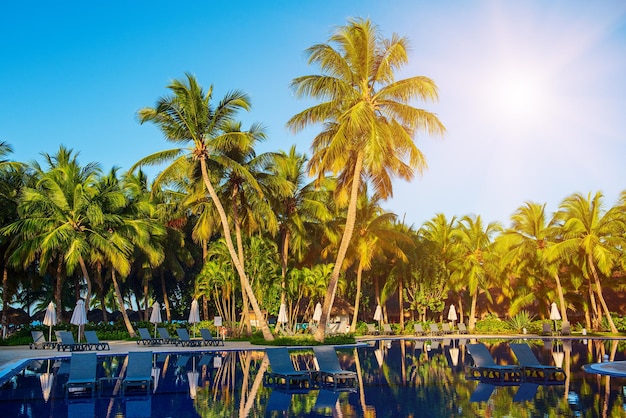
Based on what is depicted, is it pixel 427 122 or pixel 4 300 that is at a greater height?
pixel 427 122

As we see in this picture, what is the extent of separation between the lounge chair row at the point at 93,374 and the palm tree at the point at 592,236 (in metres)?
28.2

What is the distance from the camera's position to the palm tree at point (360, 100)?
2288 cm

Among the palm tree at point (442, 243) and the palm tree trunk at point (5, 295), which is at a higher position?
the palm tree at point (442, 243)

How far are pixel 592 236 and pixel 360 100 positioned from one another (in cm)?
1877

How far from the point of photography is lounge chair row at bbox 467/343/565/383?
13781 millimetres

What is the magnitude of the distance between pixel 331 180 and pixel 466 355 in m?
15.5

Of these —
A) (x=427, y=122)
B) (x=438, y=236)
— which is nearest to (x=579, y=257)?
(x=438, y=236)

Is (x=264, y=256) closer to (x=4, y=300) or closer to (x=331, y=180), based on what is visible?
(x=331, y=180)

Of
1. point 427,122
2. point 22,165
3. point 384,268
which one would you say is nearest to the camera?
point 427,122

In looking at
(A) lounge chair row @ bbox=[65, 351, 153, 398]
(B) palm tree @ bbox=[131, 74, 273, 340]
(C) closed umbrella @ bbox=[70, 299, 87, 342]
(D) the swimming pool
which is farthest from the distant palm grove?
(A) lounge chair row @ bbox=[65, 351, 153, 398]

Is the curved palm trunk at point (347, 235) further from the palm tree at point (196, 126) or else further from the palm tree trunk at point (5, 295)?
the palm tree trunk at point (5, 295)

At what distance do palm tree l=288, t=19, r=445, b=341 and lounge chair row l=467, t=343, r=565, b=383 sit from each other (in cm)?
920

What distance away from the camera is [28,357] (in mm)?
19875

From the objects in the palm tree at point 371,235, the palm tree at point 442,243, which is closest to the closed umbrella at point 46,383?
the palm tree at point 371,235
